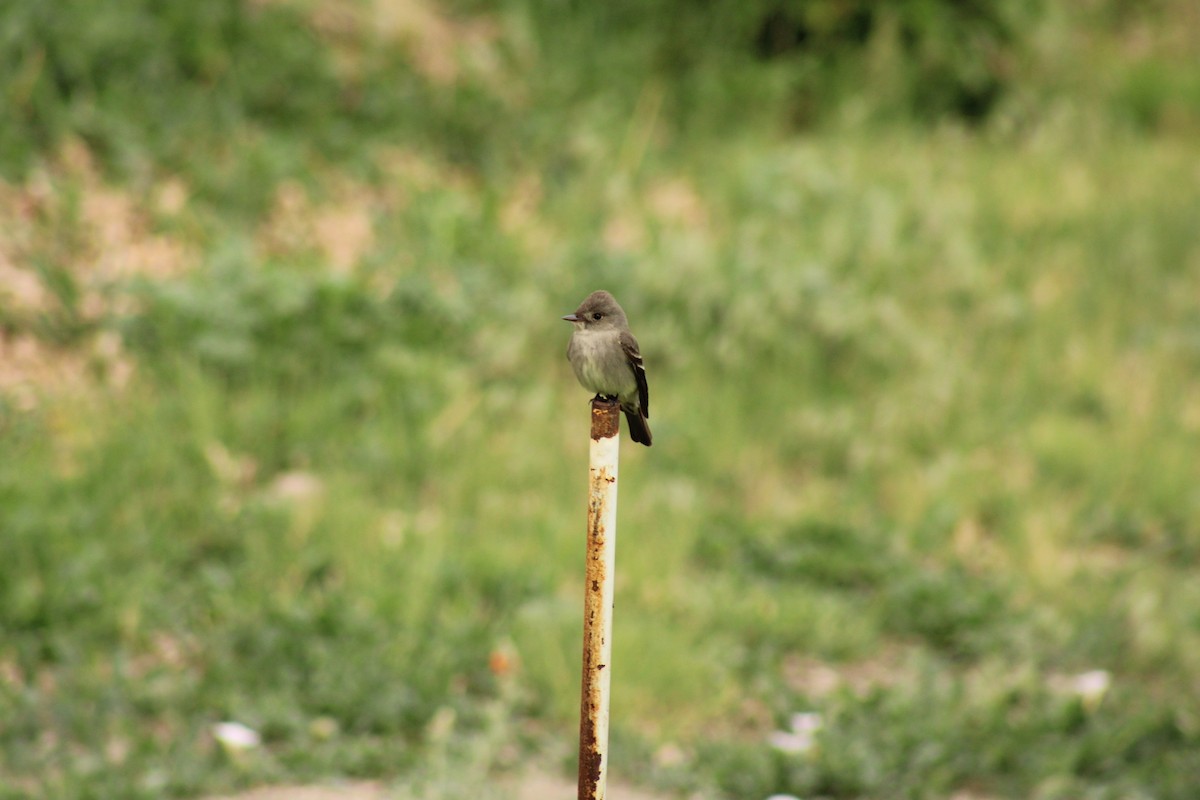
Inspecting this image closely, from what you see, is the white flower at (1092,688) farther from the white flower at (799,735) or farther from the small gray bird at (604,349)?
the small gray bird at (604,349)

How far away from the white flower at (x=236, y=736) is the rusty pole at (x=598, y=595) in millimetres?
1889

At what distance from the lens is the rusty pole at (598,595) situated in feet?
8.55

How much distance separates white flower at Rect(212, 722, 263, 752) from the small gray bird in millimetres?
1725

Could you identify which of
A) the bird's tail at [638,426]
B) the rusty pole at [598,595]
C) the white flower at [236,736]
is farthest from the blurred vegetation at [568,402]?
the rusty pole at [598,595]

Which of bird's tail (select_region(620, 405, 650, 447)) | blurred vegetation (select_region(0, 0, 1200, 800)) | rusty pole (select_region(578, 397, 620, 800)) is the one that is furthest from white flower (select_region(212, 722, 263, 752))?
rusty pole (select_region(578, 397, 620, 800))

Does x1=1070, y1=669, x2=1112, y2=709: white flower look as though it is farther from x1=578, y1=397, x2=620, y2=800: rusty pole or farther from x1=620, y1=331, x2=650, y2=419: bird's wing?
x1=578, y1=397, x2=620, y2=800: rusty pole

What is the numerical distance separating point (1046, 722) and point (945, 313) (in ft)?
11.0

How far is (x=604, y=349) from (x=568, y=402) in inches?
130

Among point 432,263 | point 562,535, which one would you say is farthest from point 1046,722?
point 432,263

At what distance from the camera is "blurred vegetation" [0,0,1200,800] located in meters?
4.68

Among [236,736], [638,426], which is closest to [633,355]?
[638,426]

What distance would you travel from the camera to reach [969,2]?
10.0 meters

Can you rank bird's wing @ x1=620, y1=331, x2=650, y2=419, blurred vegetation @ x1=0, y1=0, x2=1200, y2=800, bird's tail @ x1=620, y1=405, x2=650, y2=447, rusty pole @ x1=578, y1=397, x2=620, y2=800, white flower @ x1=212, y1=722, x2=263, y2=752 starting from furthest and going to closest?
blurred vegetation @ x1=0, y1=0, x2=1200, y2=800
white flower @ x1=212, y1=722, x2=263, y2=752
bird's tail @ x1=620, y1=405, x2=650, y2=447
bird's wing @ x1=620, y1=331, x2=650, y2=419
rusty pole @ x1=578, y1=397, x2=620, y2=800

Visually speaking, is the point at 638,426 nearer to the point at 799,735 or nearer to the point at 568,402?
A: the point at 799,735
